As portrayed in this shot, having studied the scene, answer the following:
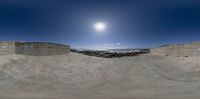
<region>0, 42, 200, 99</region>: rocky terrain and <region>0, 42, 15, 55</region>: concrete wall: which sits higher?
<region>0, 42, 15, 55</region>: concrete wall

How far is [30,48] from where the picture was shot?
4691cm

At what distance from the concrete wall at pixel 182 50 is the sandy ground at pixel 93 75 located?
505cm

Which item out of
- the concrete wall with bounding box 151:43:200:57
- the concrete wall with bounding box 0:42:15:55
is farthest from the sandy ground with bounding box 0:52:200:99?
the concrete wall with bounding box 151:43:200:57

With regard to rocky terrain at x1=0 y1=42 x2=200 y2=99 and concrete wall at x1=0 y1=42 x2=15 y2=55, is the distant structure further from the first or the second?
Result: rocky terrain at x1=0 y1=42 x2=200 y2=99

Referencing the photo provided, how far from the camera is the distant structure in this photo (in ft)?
148

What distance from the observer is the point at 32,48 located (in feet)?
154

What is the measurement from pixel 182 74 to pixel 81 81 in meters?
14.7

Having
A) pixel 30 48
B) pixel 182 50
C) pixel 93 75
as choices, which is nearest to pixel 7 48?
pixel 30 48

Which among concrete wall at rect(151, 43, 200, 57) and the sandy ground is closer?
the sandy ground

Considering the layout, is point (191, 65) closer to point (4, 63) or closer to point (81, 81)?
point (81, 81)

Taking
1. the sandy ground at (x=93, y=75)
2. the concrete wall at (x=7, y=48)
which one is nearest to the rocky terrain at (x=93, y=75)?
the sandy ground at (x=93, y=75)

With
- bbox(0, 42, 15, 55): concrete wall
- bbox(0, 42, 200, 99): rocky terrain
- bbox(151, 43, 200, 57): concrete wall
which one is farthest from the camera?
bbox(151, 43, 200, 57): concrete wall

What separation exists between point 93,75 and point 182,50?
24981 mm

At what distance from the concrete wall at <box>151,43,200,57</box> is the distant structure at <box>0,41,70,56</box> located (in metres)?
23.4
